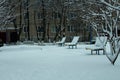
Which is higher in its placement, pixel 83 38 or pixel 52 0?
pixel 52 0

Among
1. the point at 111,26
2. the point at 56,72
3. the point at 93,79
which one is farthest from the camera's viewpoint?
the point at 111,26

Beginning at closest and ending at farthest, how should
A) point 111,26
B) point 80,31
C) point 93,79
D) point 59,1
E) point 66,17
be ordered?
1. point 93,79
2. point 111,26
3. point 59,1
4. point 66,17
5. point 80,31

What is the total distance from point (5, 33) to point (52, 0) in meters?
11.1

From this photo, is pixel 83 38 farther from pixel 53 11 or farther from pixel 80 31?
pixel 53 11

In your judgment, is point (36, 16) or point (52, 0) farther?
point (36, 16)

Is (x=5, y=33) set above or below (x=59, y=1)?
below

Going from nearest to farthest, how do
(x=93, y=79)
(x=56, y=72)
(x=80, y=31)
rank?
1. (x=93, y=79)
2. (x=56, y=72)
3. (x=80, y=31)

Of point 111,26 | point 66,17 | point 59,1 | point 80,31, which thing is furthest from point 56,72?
point 80,31

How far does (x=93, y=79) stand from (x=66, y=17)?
51.4 m

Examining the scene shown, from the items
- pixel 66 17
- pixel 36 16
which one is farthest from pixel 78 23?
pixel 36 16

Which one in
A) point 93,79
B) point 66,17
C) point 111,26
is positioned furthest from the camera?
point 66,17

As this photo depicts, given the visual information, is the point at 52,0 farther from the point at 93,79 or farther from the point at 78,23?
the point at 93,79

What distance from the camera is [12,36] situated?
63.6 meters

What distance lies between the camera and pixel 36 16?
6956cm
